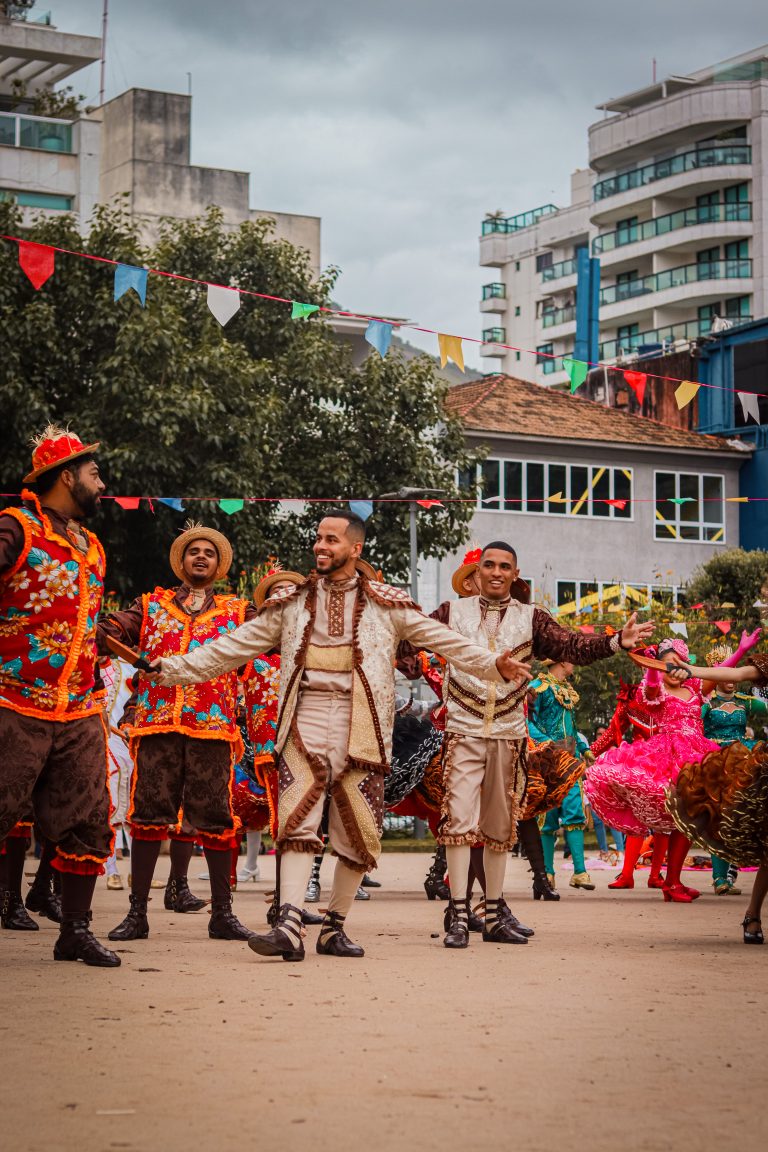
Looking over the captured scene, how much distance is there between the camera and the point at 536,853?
1377 centimetres

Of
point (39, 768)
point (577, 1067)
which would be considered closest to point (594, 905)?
point (39, 768)

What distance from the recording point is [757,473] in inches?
1928

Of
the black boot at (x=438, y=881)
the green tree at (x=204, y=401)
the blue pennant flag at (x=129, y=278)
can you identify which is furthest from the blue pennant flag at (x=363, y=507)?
the black boot at (x=438, y=881)

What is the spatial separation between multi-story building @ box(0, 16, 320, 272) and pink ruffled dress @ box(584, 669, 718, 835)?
37040 millimetres

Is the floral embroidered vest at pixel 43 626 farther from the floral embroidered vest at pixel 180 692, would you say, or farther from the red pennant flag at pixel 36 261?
the red pennant flag at pixel 36 261

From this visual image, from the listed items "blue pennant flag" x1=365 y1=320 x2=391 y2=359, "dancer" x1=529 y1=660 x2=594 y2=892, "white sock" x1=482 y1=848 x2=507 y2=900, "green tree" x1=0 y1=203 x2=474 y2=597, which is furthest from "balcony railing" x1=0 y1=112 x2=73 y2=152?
"white sock" x1=482 y1=848 x2=507 y2=900

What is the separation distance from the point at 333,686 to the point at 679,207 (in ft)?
220

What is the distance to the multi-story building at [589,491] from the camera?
149ft

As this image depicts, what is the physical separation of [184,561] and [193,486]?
Answer: 19.0 metres

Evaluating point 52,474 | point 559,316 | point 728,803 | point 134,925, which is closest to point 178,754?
point 134,925

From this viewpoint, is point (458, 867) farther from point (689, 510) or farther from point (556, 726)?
point (689, 510)

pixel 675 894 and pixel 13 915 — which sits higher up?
pixel 13 915

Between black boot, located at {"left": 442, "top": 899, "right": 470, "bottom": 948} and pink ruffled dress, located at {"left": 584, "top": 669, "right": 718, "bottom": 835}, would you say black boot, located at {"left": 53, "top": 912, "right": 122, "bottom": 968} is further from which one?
pink ruffled dress, located at {"left": 584, "top": 669, "right": 718, "bottom": 835}

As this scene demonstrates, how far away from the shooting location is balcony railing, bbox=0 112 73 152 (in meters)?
51.2
